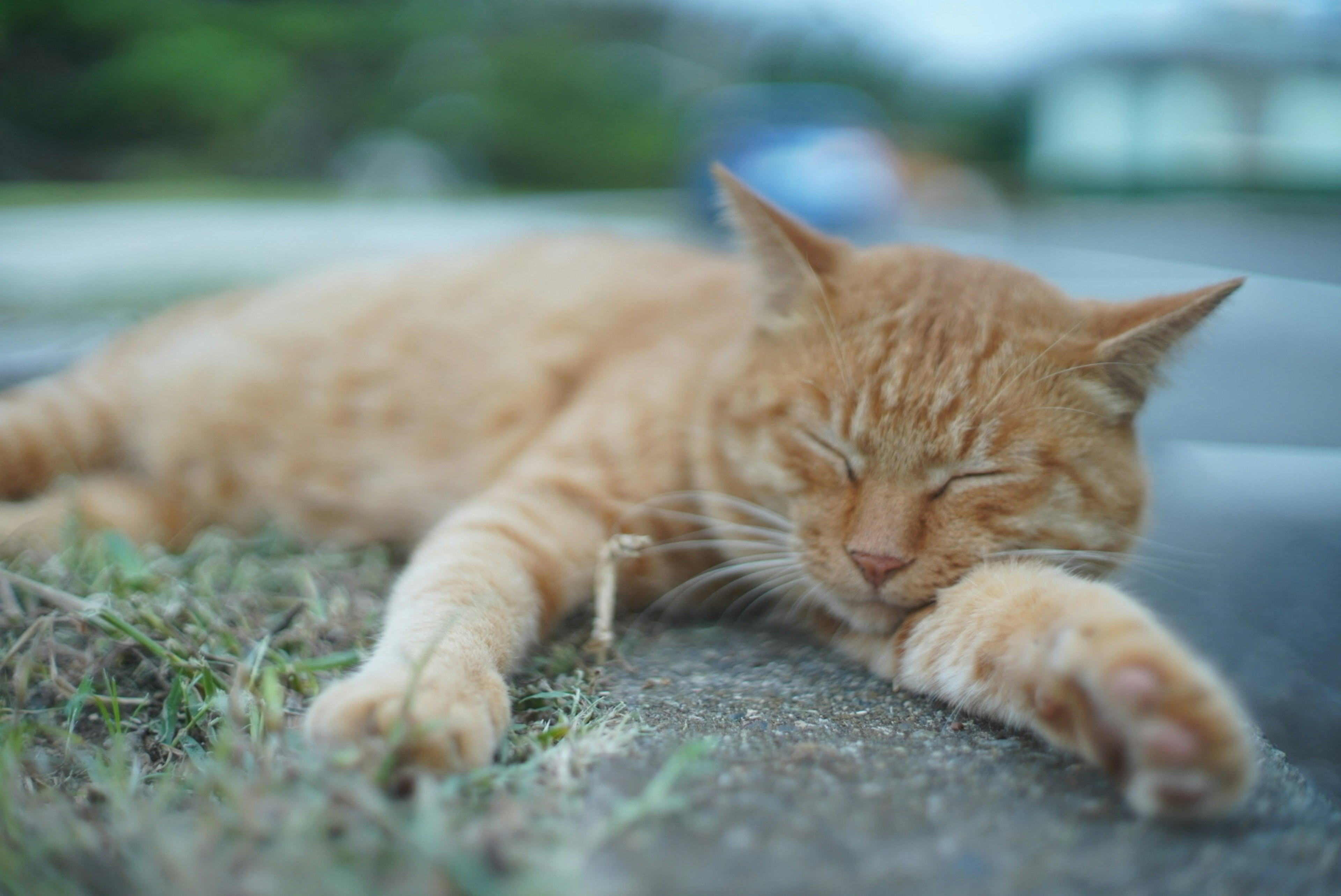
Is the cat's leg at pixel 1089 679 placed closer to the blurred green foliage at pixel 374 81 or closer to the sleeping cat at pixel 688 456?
the sleeping cat at pixel 688 456

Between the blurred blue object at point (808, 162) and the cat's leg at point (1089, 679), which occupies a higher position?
the blurred blue object at point (808, 162)

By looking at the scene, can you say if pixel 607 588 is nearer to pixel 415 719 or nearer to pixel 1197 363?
pixel 415 719

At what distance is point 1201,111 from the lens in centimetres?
984

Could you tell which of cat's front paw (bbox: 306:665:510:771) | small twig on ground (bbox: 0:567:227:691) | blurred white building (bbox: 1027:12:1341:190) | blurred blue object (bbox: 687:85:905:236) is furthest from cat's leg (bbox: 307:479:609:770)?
blurred white building (bbox: 1027:12:1341:190)

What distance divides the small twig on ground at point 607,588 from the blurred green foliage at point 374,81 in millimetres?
5025

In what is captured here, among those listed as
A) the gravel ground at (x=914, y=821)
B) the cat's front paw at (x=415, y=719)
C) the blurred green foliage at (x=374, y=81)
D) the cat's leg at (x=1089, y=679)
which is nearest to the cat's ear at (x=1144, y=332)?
the cat's leg at (x=1089, y=679)

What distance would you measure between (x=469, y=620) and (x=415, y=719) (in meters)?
0.43

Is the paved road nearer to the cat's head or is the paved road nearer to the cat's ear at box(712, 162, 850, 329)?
the cat's head

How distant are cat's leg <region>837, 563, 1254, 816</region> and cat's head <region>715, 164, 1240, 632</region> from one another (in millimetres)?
118

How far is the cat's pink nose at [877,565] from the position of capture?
177 centimetres

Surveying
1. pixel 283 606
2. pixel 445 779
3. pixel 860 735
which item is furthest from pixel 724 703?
pixel 283 606

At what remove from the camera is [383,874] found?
0.96 metres

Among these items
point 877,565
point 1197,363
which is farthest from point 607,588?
point 1197,363

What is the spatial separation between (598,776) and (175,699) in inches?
30.6
